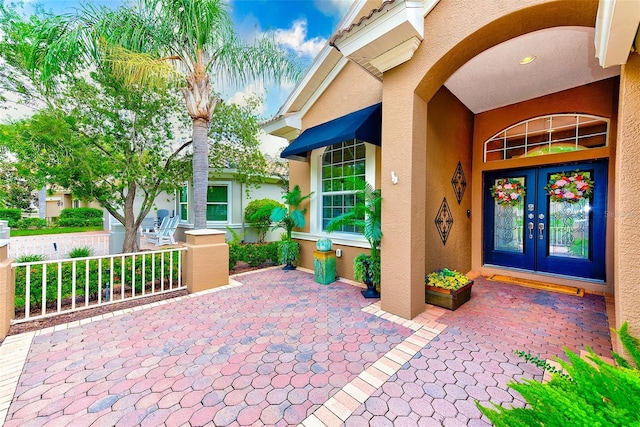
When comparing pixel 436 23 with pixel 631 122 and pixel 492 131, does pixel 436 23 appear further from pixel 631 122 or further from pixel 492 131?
pixel 492 131

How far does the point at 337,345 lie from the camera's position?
337 cm

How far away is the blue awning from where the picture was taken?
5012mm

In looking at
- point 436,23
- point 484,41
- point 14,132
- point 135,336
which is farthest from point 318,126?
point 14,132

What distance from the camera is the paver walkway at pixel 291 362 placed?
2.29 meters

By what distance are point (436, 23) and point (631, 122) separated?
266 cm

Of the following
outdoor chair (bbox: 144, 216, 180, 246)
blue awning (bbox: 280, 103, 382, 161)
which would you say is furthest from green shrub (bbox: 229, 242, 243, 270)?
outdoor chair (bbox: 144, 216, 180, 246)

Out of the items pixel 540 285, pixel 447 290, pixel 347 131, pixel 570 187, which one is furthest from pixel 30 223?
pixel 570 187

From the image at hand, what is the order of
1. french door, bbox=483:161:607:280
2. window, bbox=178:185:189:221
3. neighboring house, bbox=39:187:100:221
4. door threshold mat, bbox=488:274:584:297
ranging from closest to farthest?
door threshold mat, bbox=488:274:584:297 → french door, bbox=483:161:607:280 → window, bbox=178:185:189:221 → neighboring house, bbox=39:187:100:221

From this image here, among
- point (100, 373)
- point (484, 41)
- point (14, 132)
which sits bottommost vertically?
point (100, 373)

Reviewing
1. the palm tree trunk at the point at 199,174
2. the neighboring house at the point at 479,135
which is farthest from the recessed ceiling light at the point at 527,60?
the palm tree trunk at the point at 199,174

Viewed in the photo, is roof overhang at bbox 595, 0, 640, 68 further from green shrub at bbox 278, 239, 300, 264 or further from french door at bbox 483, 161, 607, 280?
green shrub at bbox 278, 239, 300, 264

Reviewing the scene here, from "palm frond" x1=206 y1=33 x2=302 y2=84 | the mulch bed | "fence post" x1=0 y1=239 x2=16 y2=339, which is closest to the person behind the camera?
"fence post" x1=0 y1=239 x2=16 y2=339

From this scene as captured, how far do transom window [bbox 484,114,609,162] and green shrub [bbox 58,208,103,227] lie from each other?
2805cm

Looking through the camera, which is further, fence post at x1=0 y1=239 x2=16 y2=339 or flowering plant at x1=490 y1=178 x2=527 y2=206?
flowering plant at x1=490 y1=178 x2=527 y2=206
